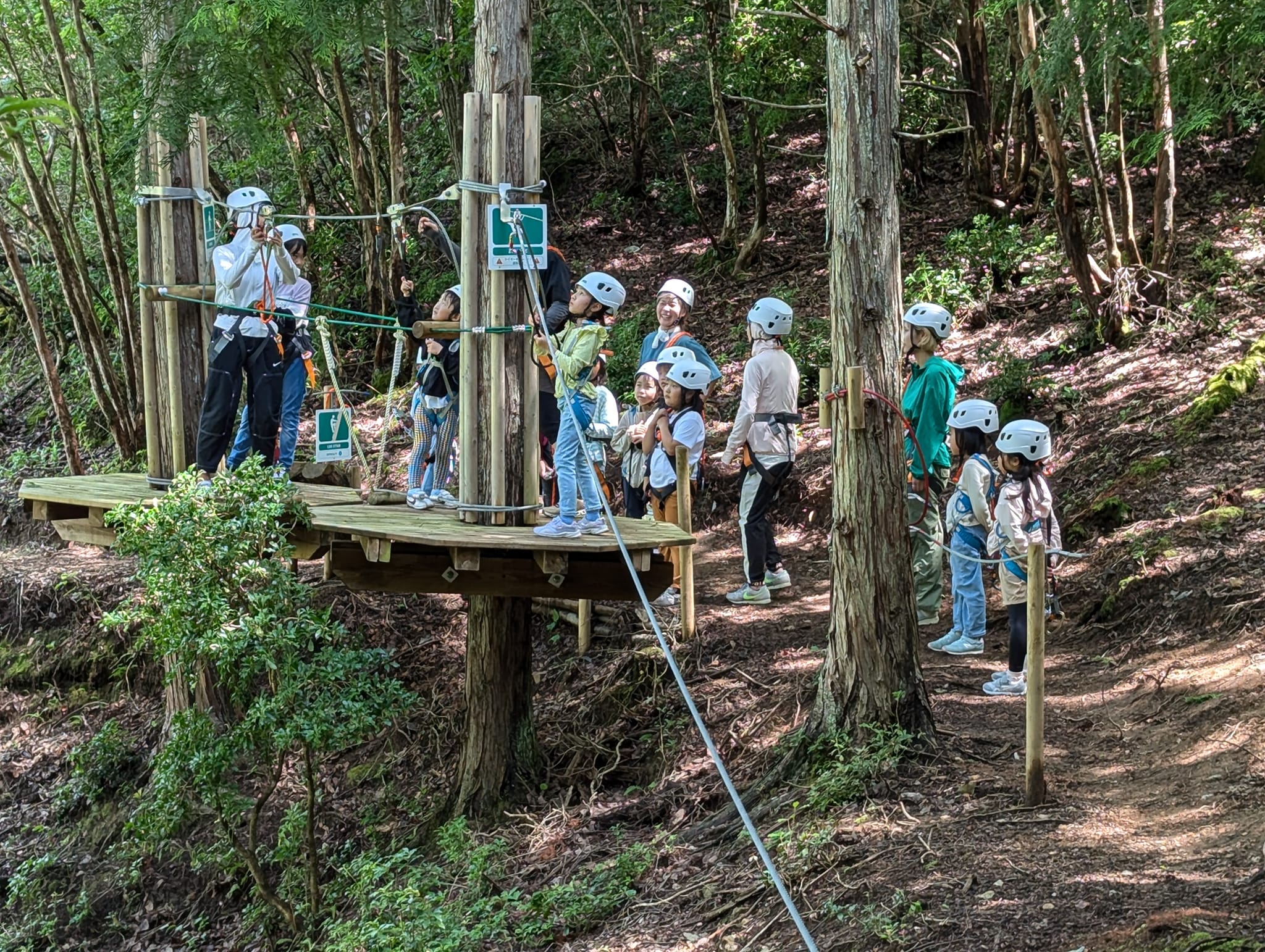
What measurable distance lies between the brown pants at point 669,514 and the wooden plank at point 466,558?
2.10 m

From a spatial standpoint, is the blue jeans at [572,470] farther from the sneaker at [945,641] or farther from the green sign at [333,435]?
the sneaker at [945,641]

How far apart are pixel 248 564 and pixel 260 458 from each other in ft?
2.29

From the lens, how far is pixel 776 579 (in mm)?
9438

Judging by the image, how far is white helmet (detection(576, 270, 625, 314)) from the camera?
728cm

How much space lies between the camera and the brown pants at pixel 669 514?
28.8 feet

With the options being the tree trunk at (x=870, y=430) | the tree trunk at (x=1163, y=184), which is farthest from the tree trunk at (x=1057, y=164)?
the tree trunk at (x=870, y=430)

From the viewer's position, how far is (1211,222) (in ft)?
41.8

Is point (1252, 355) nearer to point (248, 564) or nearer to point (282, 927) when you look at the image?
point (248, 564)

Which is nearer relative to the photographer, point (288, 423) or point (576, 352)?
point (576, 352)

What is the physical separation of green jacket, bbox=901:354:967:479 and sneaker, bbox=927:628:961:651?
1.09 m

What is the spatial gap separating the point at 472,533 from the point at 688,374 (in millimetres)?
2242

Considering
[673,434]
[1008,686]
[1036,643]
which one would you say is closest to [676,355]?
[673,434]

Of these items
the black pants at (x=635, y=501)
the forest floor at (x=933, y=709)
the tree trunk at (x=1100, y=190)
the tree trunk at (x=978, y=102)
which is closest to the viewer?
the forest floor at (x=933, y=709)

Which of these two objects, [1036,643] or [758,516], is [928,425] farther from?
[1036,643]
